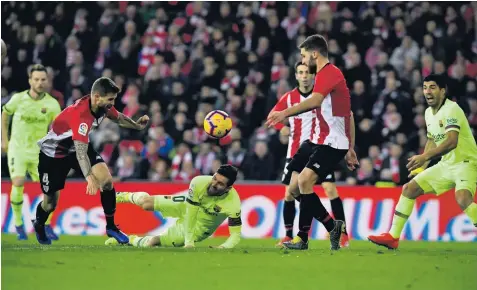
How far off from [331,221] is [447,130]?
5.36ft

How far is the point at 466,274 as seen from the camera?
940 cm

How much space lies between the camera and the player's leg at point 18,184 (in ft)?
48.6

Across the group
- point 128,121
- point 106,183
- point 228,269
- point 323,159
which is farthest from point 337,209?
point 228,269

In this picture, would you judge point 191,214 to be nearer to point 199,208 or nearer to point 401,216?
point 199,208

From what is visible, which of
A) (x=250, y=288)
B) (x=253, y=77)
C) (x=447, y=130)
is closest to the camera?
(x=250, y=288)

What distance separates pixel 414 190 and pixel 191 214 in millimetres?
2567

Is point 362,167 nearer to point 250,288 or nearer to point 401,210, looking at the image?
point 401,210

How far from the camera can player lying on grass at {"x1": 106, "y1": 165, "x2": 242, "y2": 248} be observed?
38.6ft

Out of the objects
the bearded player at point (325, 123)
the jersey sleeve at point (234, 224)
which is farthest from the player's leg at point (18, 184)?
the bearded player at point (325, 123)

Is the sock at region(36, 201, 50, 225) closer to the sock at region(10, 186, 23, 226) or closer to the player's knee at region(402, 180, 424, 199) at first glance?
the sock at region(10, 186, 23, 226)

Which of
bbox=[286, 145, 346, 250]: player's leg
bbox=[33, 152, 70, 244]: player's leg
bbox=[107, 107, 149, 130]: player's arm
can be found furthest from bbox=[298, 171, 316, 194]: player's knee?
bbox=[33, 152, 70, 244]: player's leg

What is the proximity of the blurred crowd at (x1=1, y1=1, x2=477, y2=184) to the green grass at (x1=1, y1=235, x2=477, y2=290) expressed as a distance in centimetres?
682

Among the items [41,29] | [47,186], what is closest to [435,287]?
[47,186]

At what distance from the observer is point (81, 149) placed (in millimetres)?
11055
